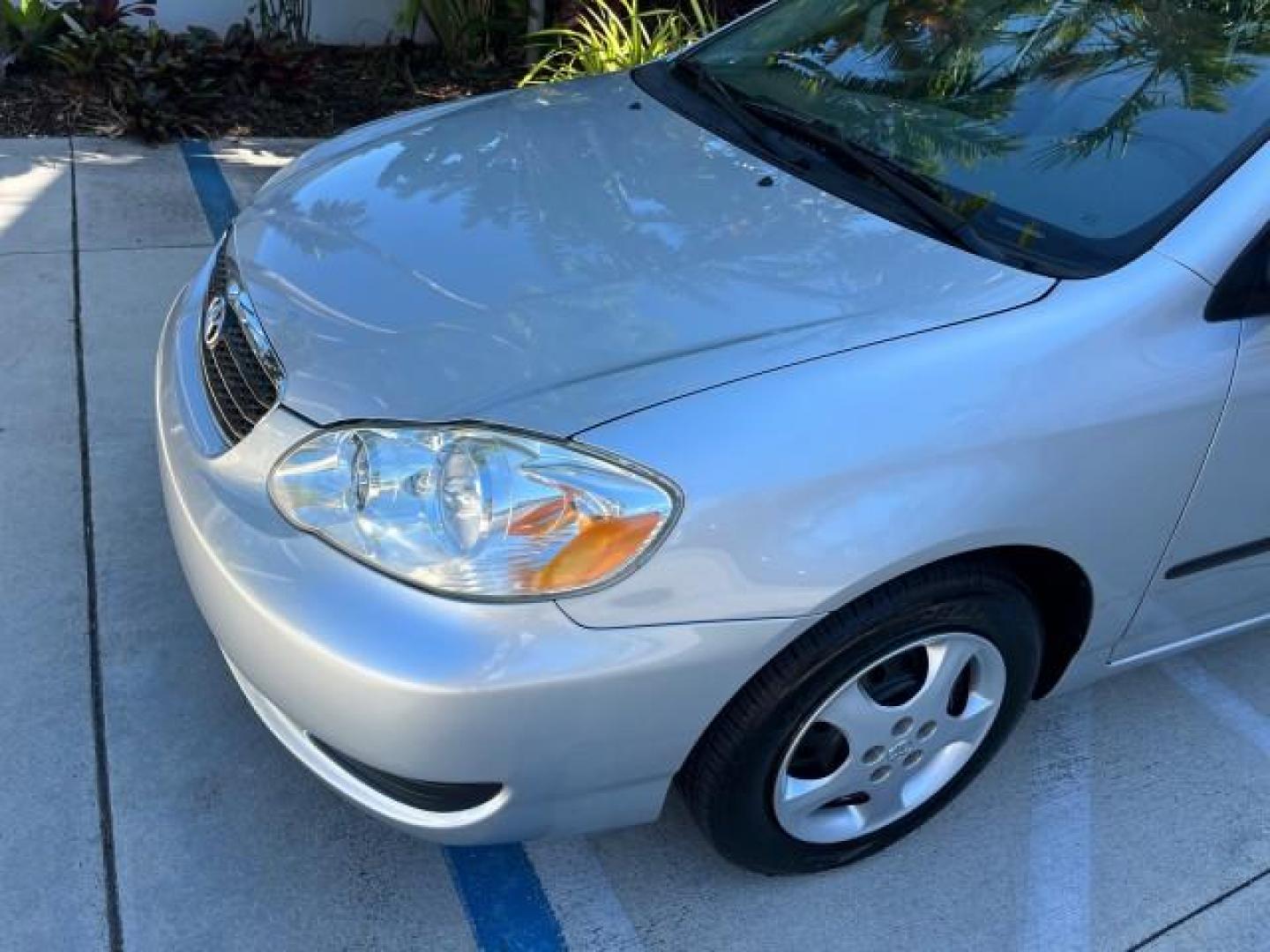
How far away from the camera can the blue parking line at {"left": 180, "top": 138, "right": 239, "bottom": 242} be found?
4637 mm

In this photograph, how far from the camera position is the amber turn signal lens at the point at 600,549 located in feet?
5.69

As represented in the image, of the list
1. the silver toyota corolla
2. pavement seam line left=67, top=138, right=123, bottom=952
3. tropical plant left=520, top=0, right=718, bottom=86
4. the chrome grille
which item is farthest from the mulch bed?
the chrome grille

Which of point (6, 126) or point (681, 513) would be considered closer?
point (681, 513)

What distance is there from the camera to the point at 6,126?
525cm

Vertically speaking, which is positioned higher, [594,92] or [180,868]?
[594,92]

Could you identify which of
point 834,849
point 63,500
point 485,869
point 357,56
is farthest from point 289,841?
point 357,56

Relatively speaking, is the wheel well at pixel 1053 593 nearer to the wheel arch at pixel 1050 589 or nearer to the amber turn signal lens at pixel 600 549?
the wheel arch at pixel 1050 589

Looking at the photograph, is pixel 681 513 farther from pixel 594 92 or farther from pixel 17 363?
pixel 17 363

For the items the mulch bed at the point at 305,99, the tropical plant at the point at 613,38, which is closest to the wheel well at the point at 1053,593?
the tropical plant at the point at 613,38

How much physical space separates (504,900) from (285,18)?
5.46m

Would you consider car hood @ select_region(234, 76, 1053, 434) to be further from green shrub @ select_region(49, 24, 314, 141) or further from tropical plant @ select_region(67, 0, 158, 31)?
tropical plant @ select_region(67, 0, 158, 31)

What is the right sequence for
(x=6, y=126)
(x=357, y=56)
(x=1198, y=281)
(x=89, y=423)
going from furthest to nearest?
(x=357, y=56) < (x=6, y=126) < (x=89, y=423) < (x=1198, y=281)

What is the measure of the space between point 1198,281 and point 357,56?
5469 mm

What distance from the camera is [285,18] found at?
20.9ft
